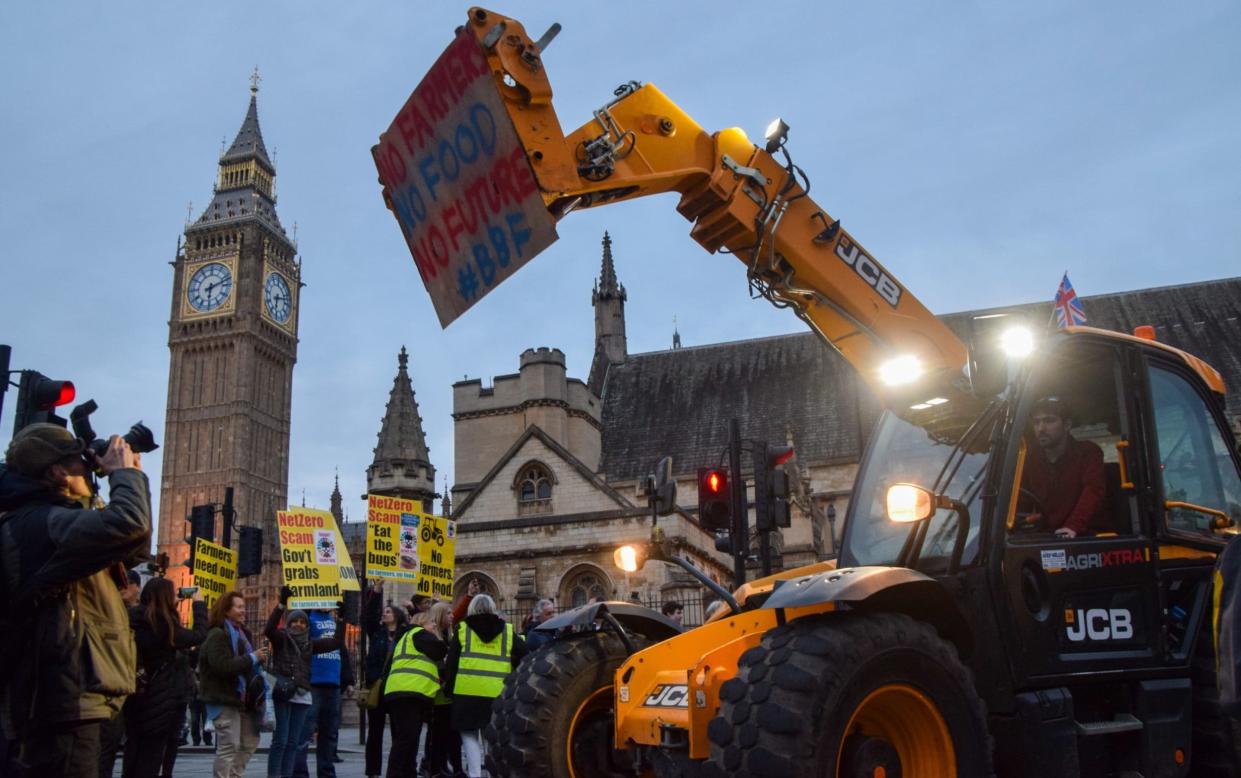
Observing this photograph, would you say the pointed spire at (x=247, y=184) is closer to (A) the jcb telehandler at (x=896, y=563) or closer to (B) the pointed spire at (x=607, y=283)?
(B) the pointed spire at (x=607, y=283)

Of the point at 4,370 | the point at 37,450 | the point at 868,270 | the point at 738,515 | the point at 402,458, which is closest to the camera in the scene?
the point at 37,450

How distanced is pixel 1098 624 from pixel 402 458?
87.8 feet

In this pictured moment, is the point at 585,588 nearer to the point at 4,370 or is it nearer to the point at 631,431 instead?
the point at 631,431

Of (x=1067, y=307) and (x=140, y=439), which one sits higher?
(x=1067, y=307)

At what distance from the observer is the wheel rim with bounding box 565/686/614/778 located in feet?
17.1

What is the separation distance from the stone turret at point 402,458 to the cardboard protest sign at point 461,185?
80.2ft

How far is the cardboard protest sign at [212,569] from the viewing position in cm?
1390

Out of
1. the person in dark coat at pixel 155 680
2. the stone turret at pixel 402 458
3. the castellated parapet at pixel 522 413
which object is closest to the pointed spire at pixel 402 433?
the stone turret at pixel 402 458

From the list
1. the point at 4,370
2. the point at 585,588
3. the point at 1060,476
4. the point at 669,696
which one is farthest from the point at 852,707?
the point at 585,588

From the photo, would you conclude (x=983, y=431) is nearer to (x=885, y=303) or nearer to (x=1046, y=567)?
(x=1046, y=567)

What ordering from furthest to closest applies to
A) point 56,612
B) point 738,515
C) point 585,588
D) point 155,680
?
point 585,588, point 738,515, point 155,680, point 56,612

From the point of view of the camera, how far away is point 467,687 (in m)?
7.98

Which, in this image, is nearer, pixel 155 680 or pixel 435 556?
pixel 155 680

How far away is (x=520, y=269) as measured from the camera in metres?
5.02
